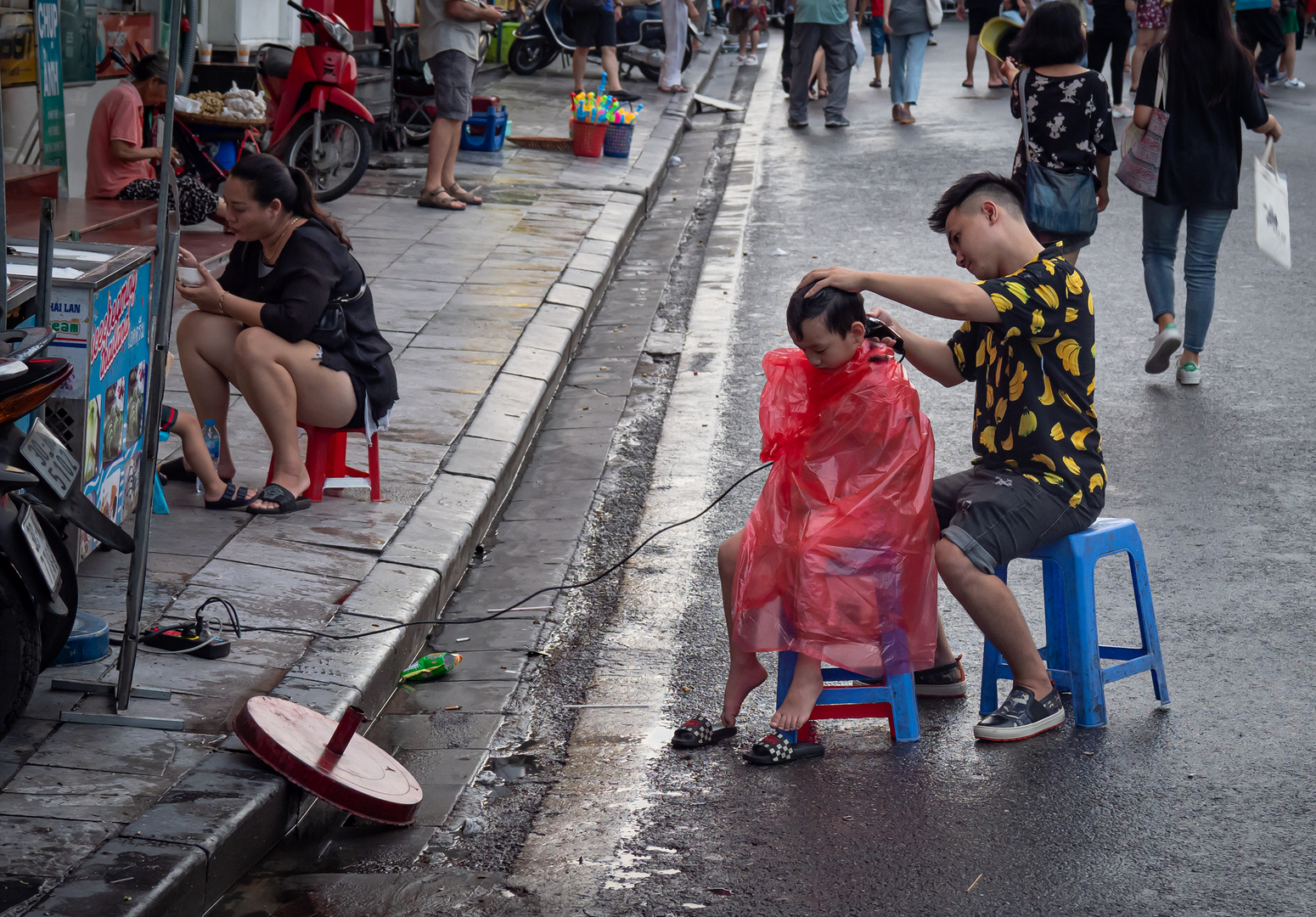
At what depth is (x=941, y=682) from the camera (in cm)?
393

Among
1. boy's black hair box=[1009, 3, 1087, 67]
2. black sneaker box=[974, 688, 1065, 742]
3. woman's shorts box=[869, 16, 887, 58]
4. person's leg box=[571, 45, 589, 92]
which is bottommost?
black sneaker box=[974, 688, 1065, 742]

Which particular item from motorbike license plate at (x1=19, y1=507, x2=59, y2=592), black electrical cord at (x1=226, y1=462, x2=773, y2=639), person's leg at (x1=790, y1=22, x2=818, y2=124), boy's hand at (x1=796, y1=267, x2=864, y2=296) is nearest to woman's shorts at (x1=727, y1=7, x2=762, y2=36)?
person's leg at (x1=790, y1=22, x2=818, y2=124)

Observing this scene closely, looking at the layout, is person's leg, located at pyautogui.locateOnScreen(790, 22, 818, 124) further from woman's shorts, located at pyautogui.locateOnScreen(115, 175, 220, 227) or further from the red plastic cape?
the red plastic cape

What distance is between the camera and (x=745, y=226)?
35.7 feet

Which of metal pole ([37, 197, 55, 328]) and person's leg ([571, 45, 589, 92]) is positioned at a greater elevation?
person's leg ([571, 45, 589, 92])

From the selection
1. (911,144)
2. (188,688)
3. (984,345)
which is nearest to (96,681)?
(188,688)

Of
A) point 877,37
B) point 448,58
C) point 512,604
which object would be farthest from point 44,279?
point 877,37

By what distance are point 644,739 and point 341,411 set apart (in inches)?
71.2

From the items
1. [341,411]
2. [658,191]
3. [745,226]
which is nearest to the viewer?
[341,411]

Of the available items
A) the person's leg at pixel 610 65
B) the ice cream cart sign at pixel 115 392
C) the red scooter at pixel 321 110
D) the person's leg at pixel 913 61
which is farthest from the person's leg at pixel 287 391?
the person's leg at pixel 913 61

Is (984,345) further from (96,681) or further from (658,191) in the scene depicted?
(658,191)

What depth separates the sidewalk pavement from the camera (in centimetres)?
285

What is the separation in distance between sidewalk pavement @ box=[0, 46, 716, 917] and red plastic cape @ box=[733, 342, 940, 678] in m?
0.86

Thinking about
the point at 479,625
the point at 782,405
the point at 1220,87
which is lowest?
the point at 479,625
